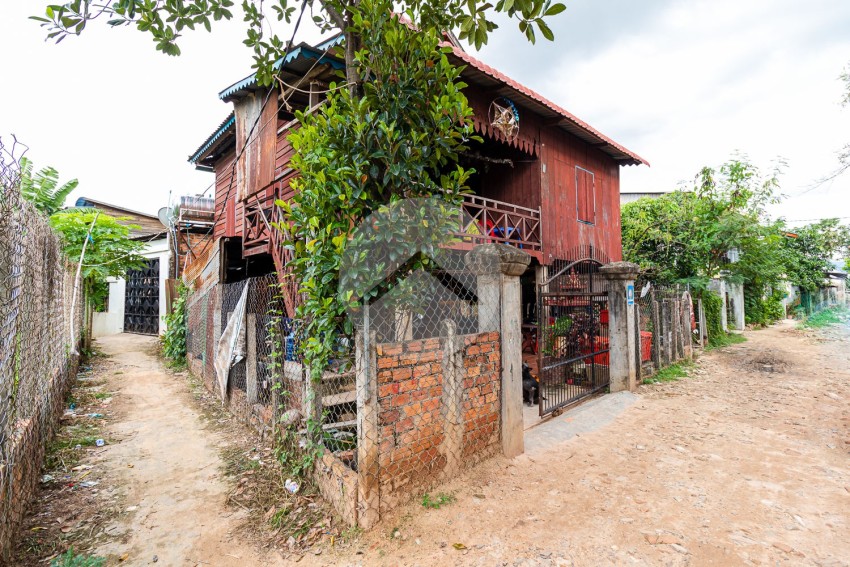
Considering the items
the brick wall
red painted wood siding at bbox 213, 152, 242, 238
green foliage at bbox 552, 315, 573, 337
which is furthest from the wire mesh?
red painted wood siding at bbox 213, 152, 242, 238

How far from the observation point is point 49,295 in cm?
461

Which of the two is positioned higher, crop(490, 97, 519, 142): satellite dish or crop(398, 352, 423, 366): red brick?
crop(490, 97, 519, 142): satellite dish

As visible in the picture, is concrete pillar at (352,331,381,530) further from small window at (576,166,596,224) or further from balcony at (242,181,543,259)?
small window at (576,166,596,224)

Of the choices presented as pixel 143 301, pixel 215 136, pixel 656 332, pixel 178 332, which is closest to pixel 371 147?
pixel 656 332

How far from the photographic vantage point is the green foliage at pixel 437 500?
2883mm

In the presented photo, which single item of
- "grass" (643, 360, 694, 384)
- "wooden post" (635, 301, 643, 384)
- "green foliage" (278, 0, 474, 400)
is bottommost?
"grass" (643, 360, 694, 384)

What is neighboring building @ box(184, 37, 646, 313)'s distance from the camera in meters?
7.07

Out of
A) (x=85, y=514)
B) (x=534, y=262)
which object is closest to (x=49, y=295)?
(x=85, y=514)

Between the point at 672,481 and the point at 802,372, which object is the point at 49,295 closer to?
the point at 672,481

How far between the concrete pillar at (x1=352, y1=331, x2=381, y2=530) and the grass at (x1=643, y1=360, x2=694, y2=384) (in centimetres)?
563

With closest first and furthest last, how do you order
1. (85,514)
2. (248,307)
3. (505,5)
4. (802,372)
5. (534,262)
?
1. (505,5)
2. (85,514)
3. (248,307)
4. (802,372)
5. (534,262)

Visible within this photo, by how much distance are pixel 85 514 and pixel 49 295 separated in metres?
2.88

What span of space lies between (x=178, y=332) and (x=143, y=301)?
7.11 metres

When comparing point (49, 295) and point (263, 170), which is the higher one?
point (263, 170)
